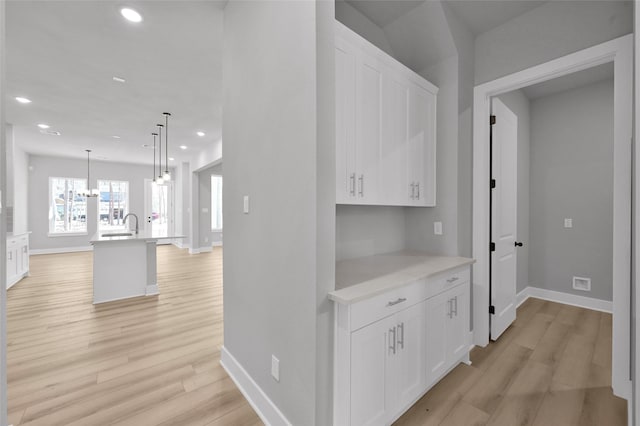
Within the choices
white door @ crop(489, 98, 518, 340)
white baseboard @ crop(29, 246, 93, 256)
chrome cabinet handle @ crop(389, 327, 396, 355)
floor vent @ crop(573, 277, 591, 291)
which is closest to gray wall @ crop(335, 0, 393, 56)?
white door @ crop(489, 98, 518, 340)

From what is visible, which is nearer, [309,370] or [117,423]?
[309,370]

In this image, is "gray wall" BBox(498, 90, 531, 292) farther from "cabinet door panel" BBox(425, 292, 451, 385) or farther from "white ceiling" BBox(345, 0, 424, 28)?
"cabinet door panel" BBox(425, 292, 451, 385)

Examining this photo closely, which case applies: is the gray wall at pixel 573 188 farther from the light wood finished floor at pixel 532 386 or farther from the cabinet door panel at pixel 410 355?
the cabinet door panel at pixel 410 355

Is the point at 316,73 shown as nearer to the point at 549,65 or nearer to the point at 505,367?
the point at 549,65

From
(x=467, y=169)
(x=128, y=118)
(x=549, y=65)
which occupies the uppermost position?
(x=128, y=118)

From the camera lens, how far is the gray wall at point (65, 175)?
8.04 metres

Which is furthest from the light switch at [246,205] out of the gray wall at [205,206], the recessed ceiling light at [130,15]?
the gray wall at [205,206]

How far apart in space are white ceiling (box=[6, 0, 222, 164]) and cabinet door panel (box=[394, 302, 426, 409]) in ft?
9.04

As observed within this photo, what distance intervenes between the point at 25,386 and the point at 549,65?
4.76 m

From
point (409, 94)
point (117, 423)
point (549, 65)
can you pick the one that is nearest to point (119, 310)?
point (117, 423)

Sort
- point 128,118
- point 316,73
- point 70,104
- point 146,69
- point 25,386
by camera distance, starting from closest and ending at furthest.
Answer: point 316,73
point 25,386
point 146,69
point 70,104
point 128,118

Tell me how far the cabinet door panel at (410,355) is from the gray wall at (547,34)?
2274 mm

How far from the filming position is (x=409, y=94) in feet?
7.44

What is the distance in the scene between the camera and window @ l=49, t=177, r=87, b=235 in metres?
8.41
